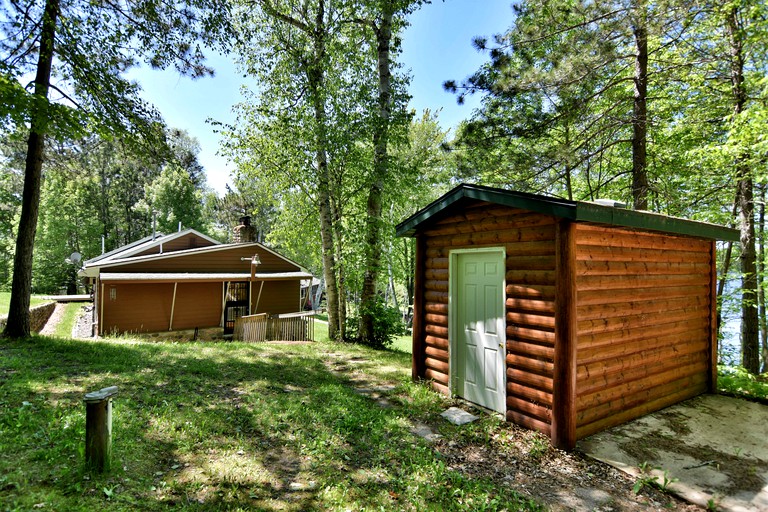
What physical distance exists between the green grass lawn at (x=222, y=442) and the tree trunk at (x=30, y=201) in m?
1.15

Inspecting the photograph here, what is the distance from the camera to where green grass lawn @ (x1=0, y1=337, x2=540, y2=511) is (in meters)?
2.60

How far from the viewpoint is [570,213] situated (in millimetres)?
3396

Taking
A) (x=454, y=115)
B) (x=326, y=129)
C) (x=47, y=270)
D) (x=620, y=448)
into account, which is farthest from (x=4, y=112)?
(x=47, y=270)

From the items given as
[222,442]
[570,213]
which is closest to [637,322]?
[570,213]

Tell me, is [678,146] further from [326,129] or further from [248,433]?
[248,433]

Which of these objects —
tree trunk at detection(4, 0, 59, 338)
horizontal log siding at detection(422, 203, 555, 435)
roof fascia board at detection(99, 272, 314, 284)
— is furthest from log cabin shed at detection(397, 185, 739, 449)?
roof fascia board at detection(99, 272, 314, 284)

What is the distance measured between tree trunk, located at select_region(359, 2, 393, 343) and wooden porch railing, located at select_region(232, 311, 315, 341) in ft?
8.90

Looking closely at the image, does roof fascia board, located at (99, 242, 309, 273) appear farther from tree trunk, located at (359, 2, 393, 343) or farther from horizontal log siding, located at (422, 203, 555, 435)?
horizontal log siding, located at (422, 203, 555, 435)

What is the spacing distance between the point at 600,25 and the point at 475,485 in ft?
25.9

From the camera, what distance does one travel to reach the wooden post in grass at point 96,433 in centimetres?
263

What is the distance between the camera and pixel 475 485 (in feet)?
9.79

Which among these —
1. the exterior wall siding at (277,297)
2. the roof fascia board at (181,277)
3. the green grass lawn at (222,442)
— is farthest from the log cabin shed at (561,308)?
the exterior wall siding at (277,297)

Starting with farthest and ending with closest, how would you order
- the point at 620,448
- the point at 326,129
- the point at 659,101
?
the point at 659,101
the point at 326,129
the point at 620,448

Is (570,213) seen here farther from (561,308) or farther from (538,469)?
(538,469)
